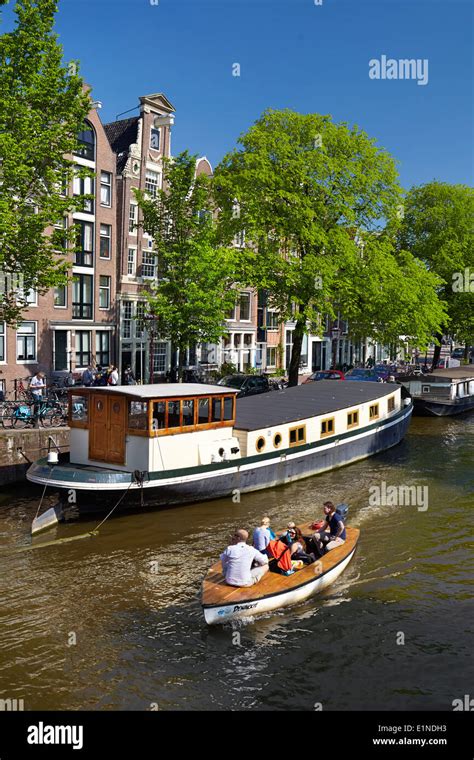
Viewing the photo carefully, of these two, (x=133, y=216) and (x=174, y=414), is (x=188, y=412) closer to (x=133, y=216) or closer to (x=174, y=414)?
(x=174, y=414)

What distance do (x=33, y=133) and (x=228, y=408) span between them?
453 inches

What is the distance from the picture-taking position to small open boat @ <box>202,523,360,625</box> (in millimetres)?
13183

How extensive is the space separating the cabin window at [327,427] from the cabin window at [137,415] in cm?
852

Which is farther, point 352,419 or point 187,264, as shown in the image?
point 187,264

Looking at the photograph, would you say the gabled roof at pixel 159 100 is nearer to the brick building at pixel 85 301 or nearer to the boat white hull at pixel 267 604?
the brick building at pixel 85 301

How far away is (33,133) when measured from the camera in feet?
77.8

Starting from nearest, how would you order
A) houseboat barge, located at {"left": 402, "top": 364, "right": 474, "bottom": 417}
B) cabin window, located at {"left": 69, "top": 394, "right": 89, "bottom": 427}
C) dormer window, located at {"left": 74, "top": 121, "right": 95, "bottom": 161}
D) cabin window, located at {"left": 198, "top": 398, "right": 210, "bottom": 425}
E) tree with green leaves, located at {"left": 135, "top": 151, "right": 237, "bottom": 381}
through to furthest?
cabin window, located at {"left": 69, "top": 394, "right": 89, "bottom": 427} < cabin window, located at {"left": 198, "top": 398, "right": 210, "bottom": 425} < tree with green leaves, located at {"left": 135, "top": 151, "right": 237, "bottom": 381} < dormer window, located at {"left": 74, "top": 121, "right": 95, "bottom": 161} < houseboat barge, located at {"left": 402, "top": 364, "right": 474, "bottom": 417}

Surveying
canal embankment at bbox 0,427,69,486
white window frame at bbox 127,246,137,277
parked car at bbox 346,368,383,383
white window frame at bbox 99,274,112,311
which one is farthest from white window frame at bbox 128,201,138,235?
canal embankment at bbox 0,427,69,486

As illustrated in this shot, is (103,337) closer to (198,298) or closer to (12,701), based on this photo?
(198,298)

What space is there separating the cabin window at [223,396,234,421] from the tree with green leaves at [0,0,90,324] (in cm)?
751

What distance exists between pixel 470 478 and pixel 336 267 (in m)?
13.9

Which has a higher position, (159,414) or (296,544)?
(159,414)

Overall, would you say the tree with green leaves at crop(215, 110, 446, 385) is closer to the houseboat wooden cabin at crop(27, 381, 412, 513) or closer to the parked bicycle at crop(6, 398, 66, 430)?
the houseboat wooden cabin at crop(27, 381, 412, 513)

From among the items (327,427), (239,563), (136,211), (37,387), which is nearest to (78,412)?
(37,387)
